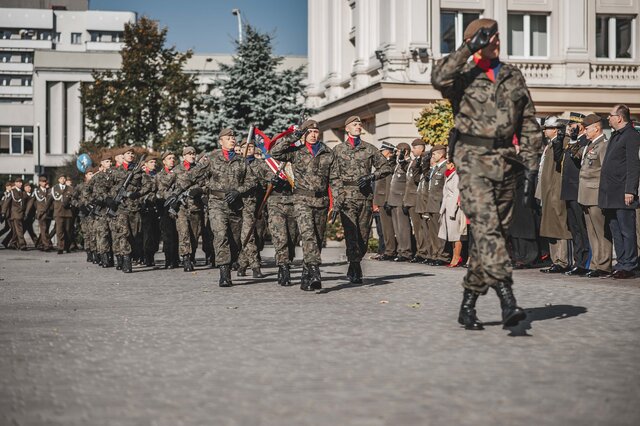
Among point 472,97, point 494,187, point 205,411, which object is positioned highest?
point 472,97

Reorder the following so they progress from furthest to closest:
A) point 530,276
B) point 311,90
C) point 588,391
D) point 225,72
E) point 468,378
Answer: point 311,90
point 225,72
point 530,276
point 468,378
point 588,391

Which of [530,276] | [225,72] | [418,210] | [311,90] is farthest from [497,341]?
[311,90]

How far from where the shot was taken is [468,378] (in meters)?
6.07

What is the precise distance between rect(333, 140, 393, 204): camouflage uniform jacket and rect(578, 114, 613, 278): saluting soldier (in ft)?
9.80

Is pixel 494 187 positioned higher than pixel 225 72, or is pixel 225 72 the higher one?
pixel 225 72

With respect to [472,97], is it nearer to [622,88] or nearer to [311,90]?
[622,88]

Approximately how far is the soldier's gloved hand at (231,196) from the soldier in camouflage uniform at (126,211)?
12.7 ft

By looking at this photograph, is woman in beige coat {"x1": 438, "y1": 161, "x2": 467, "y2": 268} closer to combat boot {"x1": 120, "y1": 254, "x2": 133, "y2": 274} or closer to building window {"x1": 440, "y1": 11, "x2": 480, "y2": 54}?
Answer: combat boot {"x1": 120, "y1": 254, "x2": 133, "y2": 274}

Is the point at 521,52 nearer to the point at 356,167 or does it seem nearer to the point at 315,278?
the point at 356,167

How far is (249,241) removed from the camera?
1530cm

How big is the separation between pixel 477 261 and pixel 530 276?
6588mm

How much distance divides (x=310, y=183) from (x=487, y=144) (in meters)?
4.79

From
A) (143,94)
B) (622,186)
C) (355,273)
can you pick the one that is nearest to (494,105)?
(355,273)

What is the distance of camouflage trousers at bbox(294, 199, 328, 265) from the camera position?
40.7 ft
